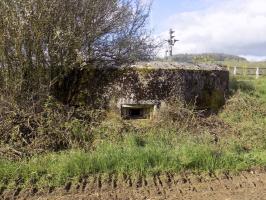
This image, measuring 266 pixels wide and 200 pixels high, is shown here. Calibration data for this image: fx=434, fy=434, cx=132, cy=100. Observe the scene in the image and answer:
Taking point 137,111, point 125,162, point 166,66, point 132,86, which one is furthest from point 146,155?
point 166,66

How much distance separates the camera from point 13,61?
268 inches

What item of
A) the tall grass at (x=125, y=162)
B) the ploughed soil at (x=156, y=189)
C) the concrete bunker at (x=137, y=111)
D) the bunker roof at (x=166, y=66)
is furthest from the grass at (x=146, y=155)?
the bunker roof at (x=166, y=66)

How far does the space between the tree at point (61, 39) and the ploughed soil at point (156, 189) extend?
8.07 feet

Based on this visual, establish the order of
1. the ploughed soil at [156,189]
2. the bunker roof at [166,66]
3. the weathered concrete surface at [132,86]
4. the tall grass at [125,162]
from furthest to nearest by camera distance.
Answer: the bunker roof at [166,66], the weathered concrete surface at [132,86], the tall grass at [125,162], the ploughed soil at [156,189]

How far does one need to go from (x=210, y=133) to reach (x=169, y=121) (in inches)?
27.9

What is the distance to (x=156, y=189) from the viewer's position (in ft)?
16.6

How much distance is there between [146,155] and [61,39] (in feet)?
8.03

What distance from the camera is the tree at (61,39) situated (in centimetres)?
657

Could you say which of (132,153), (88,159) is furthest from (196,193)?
(88,159)

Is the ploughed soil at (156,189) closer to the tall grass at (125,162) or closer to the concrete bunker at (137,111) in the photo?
the tall grass at (125,162)

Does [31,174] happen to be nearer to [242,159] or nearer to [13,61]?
[13,61]

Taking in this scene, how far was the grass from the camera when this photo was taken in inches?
211

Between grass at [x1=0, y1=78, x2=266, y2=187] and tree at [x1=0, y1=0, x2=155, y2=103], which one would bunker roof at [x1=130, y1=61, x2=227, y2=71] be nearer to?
tree at [x1=0, y1=0, x2=155, y2=103]

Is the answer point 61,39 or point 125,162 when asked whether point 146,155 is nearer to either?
point 125,162
